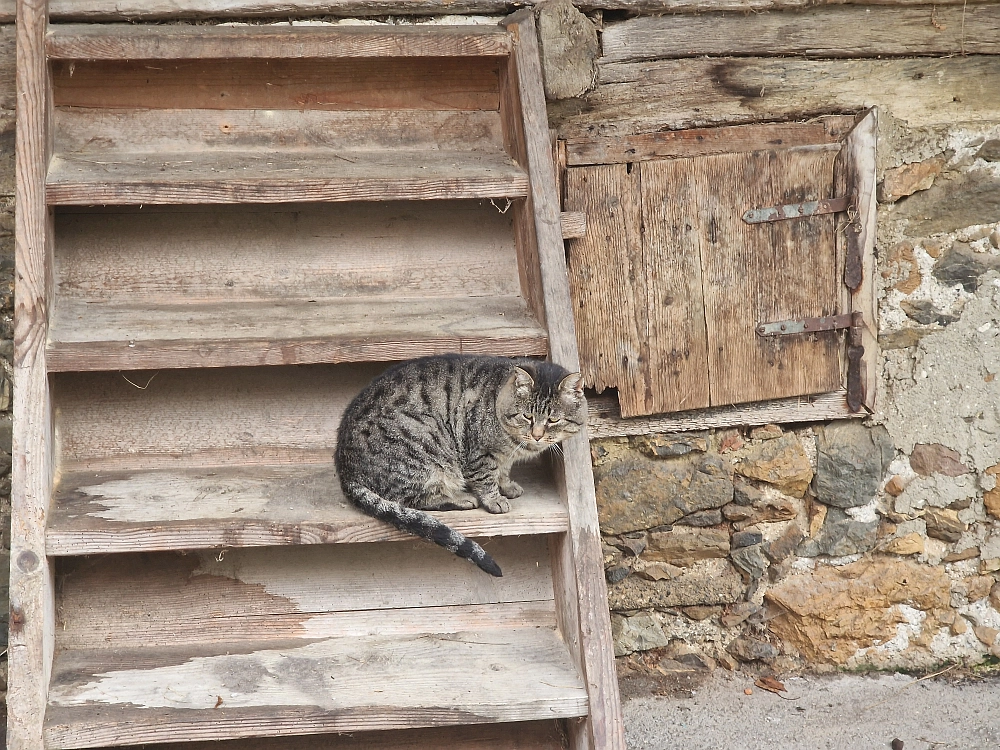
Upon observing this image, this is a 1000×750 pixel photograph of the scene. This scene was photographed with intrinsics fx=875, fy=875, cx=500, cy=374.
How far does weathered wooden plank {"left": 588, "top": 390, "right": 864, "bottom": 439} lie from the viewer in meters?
3.28

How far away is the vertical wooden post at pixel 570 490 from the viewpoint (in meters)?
1.89

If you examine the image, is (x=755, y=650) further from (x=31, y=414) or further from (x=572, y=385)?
(x=31, y=414)

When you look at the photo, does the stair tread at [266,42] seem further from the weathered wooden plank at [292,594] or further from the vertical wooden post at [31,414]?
the weathered wooden plank at [292,594]

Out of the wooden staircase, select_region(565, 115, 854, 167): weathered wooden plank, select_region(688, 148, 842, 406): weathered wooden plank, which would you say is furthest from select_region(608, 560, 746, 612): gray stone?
select_region(565, 115, 854, 167): weathered wooden plank

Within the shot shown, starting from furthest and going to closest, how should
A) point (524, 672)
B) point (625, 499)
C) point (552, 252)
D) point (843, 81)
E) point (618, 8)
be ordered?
point (625, 499) → point (843, 81) → point (618, 8) → point (552, 252) → point (524, 672)

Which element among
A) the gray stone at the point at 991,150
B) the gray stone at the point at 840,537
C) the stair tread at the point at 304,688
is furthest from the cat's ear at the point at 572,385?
the gray stone at the point at 991,150

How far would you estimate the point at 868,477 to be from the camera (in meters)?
3.35

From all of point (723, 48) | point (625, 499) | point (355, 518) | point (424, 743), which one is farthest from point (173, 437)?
point (723, 48)

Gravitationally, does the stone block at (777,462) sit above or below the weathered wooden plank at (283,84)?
below

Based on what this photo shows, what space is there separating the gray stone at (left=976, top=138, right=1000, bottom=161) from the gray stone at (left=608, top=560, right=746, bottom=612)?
178cm

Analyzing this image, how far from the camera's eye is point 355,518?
203 centimetres

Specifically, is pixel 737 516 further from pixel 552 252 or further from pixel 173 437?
pixel 173 437

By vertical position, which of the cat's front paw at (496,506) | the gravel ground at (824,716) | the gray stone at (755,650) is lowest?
the gravel ground at (824,716)

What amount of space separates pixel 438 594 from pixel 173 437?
0.85 metres
